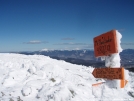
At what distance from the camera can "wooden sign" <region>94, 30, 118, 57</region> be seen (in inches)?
201

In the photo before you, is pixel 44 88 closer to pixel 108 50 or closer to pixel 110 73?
pixel 110 73

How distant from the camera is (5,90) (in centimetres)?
1043

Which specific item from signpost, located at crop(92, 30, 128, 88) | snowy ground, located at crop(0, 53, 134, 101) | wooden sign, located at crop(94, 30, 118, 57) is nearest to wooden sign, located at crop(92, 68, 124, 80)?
signpost, located at crop(92, 30, 128, 88)

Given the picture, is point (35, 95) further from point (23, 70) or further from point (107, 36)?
point (107, 36)

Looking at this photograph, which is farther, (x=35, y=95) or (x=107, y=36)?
(x=35, y=95)

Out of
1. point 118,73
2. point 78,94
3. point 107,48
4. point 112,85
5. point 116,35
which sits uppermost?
point 116,35

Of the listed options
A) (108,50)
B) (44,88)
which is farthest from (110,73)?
(44,88)

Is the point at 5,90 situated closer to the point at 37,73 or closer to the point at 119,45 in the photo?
the point at 37,73

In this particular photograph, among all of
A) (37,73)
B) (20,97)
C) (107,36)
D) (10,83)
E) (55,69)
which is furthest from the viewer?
(55,69)

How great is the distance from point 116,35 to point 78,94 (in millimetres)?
6692

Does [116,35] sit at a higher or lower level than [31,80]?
higher

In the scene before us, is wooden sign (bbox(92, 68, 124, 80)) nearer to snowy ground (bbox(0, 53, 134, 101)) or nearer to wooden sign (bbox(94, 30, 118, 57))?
wooden sign (bbox(94, 30, 118, 57))

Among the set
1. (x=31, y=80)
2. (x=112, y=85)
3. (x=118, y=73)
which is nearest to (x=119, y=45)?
(x=118, y=73)

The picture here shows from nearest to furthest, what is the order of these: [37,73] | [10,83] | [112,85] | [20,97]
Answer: [112,85], [20,97], [10,83], [37,73]
